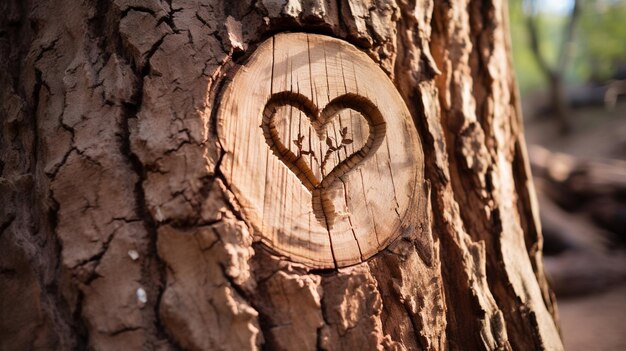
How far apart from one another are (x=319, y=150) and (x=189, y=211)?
17.5 inches

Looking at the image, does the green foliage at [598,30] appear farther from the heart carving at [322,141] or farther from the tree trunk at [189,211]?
the heart carving at [322,141]

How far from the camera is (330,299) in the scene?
1.45 m

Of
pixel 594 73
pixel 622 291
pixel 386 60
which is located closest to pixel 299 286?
pixel 386 60

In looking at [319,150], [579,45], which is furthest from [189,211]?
[579,45]

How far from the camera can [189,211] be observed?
55.6 inches

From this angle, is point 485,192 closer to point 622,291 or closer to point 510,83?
point 510,83

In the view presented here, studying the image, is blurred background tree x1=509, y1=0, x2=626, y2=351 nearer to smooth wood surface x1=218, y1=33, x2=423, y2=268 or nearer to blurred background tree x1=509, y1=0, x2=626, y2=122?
blurred background tree x1=509, y1=0, x2=626, y2=122

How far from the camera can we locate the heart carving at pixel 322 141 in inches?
59.9

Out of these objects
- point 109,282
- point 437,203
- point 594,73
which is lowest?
point 109,282

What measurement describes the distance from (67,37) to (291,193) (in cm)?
98

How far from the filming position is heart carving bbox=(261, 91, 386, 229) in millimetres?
1522

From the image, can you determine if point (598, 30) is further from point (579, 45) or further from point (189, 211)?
point (189, 211)

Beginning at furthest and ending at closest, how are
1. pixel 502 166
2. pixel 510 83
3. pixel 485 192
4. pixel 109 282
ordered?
pixel 510 83 < pixel 502 166 < pixel 485 192 < pixel 109 282

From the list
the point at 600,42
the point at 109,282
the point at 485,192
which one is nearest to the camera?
the point at 109,282
